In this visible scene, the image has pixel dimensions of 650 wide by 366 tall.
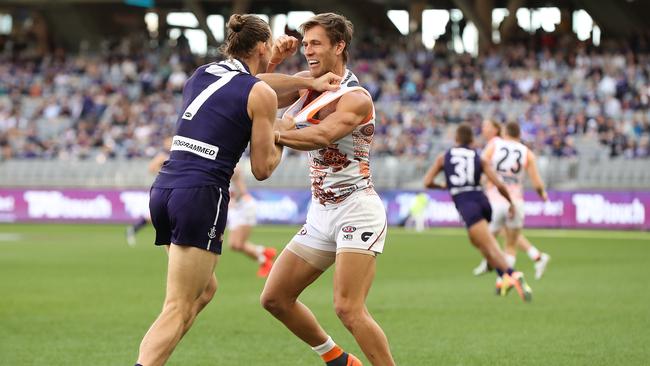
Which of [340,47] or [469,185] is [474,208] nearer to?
[469,185]

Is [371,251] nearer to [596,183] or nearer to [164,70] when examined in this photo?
[596,183]

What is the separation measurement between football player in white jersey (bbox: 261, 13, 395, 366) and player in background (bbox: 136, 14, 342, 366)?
1.80ft

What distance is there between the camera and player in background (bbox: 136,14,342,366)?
674 centimetres

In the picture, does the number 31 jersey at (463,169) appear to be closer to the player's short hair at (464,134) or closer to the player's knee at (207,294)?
the player's short hair at (464,134)

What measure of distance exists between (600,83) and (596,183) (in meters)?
6.49

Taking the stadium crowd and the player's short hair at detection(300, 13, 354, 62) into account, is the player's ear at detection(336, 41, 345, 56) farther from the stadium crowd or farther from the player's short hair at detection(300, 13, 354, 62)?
the stadium crowd

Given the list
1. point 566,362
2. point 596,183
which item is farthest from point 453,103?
point 566,362

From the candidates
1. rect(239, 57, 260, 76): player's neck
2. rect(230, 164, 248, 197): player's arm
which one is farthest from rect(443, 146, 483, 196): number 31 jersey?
rect(239, 57, 260, 76): player's neck

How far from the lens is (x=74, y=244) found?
26.4 m

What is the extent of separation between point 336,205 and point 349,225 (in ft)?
0.66

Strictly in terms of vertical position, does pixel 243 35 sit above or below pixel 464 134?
above

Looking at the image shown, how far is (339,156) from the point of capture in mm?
7668

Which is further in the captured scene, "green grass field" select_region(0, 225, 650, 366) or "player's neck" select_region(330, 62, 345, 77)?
"green grass field" select_region(0, 225, 650, 366)

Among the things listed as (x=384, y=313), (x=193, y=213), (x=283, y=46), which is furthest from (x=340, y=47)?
(x=384, y=313)
